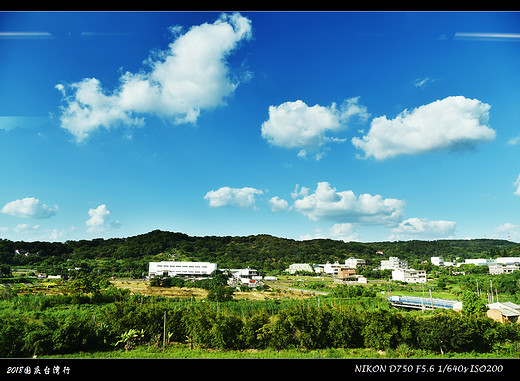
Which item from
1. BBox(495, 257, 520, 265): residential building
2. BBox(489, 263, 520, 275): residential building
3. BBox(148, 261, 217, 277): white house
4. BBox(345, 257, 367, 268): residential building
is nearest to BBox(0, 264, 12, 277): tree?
BBox(148, 261, 217, 277): white house

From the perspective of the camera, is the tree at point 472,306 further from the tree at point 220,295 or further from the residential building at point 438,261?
the residential building at point 438,261

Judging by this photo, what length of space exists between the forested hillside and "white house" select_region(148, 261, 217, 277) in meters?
1.13

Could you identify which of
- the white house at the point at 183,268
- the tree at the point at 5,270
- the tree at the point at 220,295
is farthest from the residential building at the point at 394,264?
the tree at the point at 5,270

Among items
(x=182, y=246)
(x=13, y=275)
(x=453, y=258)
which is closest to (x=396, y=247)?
(x=453, y=258)

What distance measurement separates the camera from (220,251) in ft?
87.1

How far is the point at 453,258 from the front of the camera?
27.3 m

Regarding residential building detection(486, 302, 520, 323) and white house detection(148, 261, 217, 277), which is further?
white house detection(148, 261, 217, 277)

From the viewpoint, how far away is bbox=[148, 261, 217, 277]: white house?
20.1 m

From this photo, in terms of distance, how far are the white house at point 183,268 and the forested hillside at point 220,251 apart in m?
1.13

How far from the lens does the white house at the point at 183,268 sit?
66.0 feet

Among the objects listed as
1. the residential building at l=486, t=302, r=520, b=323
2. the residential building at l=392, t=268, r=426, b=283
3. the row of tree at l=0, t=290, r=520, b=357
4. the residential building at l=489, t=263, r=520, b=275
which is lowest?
the residential building at l=392, t=268, r=426, b=283

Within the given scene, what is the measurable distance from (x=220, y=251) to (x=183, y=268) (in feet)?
21.2

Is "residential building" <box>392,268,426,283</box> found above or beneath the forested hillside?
beneath

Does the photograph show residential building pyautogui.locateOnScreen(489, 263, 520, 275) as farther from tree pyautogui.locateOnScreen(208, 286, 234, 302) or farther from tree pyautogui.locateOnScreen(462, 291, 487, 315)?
tree pyautogui.locateOnScreen(208, 286, 234, 302)
